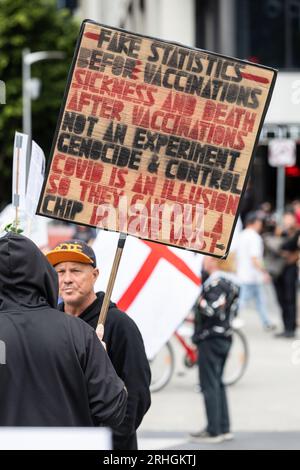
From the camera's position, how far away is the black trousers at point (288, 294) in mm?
16672

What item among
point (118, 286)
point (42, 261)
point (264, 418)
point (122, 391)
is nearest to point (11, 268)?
point (42, 261)

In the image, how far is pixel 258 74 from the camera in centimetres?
464

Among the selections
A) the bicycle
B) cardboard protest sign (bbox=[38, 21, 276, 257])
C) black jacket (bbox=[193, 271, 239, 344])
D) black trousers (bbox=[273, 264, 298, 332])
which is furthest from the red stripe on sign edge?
black trousers (bbox=[273, 264, 298, 332])

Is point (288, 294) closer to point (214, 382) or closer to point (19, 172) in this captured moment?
point (214, 382)

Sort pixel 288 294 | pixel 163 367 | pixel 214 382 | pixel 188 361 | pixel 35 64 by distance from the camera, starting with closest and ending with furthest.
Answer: pixel 214 382
pixel 163 367
pixel 188 361
pixel 288 294
pixel 35 64

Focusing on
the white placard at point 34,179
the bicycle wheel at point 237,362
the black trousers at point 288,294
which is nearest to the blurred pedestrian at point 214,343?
the bicycle wheel at point 237,362

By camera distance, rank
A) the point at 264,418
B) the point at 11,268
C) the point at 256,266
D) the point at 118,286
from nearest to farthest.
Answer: the point at 11,268 < the point at 118,286 < the point at 264,418 < the point at 256,266

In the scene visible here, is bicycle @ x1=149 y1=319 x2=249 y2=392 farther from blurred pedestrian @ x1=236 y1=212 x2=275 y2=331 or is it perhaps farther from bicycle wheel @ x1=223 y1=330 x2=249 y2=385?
blurred pedestrian @ x1=236 y1=212 x2=275 y2=331

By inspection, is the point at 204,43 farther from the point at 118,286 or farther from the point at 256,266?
the point at 118,286

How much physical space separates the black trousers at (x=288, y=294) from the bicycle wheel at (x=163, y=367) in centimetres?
480

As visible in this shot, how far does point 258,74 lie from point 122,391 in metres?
1.46

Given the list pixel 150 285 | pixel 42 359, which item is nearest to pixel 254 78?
pixel 42 359

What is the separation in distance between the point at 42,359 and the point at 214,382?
5498mm

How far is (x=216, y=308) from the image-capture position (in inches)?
371
